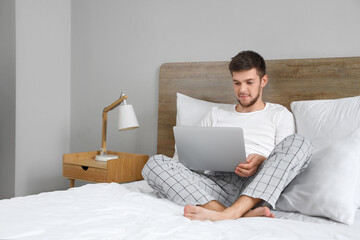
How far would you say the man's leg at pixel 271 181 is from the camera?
135cm

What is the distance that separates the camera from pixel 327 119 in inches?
72.9

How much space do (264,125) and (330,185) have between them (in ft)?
1.87

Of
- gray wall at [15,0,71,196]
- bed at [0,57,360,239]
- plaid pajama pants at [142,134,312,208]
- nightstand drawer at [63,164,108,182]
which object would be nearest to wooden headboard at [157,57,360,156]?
bed at [0,57,360,239]

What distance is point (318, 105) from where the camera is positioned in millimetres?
1952

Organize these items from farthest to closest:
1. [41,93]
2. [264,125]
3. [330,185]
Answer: [41,93] → [264,125] → [330,185]

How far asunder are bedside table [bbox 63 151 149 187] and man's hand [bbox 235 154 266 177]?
94 cm

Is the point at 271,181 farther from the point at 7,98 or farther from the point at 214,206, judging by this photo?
the point at 7,98

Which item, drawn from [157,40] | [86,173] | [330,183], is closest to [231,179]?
[330,183]

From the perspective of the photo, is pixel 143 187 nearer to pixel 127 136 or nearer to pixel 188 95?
pixel 188 95

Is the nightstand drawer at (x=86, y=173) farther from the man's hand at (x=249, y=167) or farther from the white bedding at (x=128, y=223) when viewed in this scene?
the man's hand at (x=249, y=167)

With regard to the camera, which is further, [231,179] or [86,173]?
[86,173]

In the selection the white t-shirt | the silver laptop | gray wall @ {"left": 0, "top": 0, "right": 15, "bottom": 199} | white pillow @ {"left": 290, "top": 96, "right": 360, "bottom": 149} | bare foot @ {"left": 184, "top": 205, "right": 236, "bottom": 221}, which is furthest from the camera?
gray wall @ {"left": 0, "top": 0, "right": 15, "bottom": 199}

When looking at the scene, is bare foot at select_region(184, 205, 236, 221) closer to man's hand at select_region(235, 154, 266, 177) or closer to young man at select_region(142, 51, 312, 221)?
young man at select_region(142, 51, 312, 221)

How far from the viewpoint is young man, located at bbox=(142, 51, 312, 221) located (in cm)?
143
